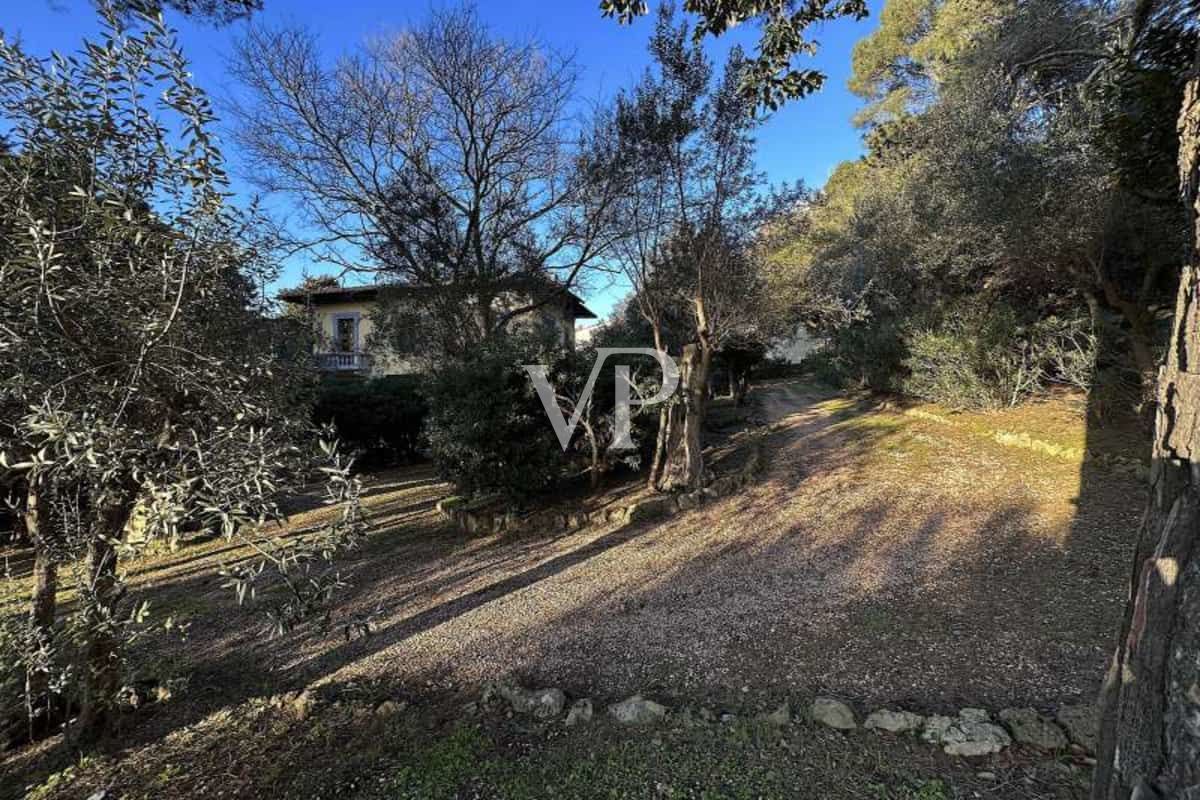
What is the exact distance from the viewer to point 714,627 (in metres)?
3.39

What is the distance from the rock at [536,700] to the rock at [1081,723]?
2171 mm

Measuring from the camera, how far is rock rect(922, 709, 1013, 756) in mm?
2062

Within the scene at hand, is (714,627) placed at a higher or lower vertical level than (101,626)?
lower

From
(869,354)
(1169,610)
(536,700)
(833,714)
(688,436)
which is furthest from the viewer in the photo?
(869,354)

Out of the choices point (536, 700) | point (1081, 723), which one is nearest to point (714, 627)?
point (536, 700)

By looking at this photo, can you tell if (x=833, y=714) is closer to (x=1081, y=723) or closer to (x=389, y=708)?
(x=1081, y=723)

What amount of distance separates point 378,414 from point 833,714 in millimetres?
10224

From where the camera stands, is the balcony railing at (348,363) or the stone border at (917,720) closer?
the stone border at (917,720)

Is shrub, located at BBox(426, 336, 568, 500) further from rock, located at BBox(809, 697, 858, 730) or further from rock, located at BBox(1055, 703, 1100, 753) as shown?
rock, located at BBox(1055, 703, 1100, 753)

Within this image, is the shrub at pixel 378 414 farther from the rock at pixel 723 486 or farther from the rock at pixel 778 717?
the rock at pixel 778 717

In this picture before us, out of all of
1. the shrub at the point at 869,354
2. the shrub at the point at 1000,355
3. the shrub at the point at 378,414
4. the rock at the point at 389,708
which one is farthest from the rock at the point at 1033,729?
the shrub at the point at 378,414

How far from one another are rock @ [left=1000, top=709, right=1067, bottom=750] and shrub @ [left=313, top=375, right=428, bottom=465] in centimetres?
975

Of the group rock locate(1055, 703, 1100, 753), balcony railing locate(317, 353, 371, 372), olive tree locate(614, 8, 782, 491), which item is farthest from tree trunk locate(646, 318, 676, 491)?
balcony railing locate(317, 353, 371, 372)

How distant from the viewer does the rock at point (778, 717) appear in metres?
2.33
